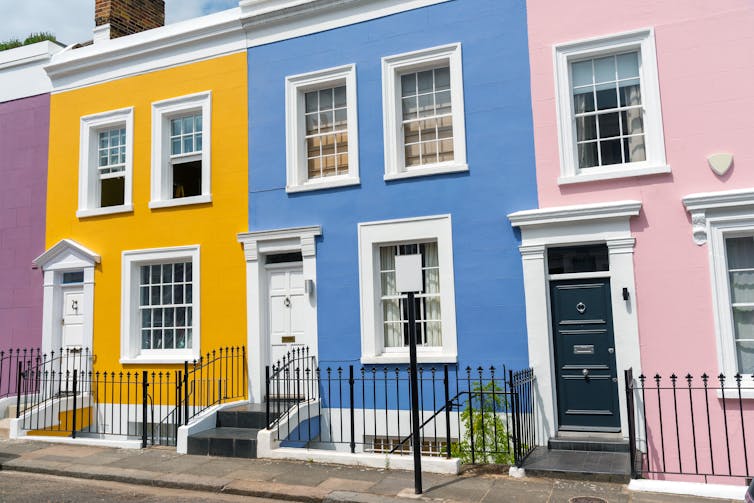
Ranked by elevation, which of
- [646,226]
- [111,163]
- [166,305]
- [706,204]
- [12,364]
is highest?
[111,163]

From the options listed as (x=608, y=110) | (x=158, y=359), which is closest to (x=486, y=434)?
(x=608, y=110)

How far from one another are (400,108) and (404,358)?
4350mm

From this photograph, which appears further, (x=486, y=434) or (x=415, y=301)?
(x=415, y=301)

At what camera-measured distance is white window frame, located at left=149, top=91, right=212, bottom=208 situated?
42.4ft

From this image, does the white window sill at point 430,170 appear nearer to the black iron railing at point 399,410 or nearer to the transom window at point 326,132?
the transom window at point 326,132

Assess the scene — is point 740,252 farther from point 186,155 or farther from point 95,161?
point 95,161

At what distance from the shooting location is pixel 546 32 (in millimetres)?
10555

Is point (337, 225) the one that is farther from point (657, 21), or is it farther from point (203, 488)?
point (657, 21)

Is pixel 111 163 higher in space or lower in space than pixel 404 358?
higher

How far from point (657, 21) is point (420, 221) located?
Answer: 15.5 feet

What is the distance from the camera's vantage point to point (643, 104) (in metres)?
9.98

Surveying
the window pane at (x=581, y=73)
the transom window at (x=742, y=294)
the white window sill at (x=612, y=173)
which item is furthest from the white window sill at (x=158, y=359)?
the transom window at (x=742, y=294)

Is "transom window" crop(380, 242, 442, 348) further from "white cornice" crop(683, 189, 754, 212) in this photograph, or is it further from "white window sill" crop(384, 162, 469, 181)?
"white cornice" crop(683, 189, 754, 212)

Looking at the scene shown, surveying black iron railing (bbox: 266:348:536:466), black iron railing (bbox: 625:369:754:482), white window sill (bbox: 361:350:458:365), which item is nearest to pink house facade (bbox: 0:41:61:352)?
black iron railing (bbox: 266:348:536:466)
